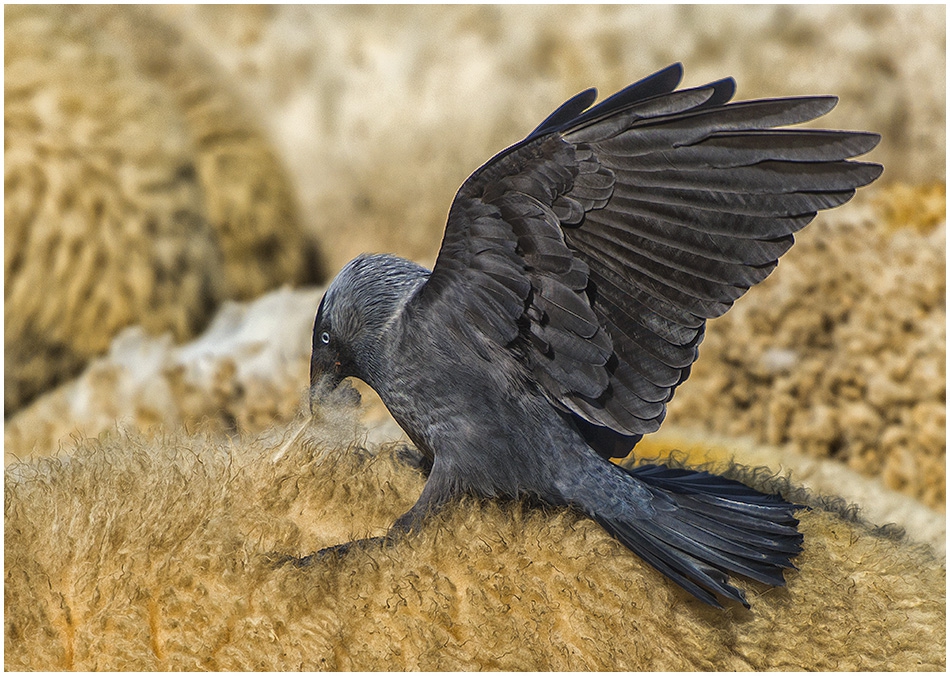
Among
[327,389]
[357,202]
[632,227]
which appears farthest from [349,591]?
[357,202]

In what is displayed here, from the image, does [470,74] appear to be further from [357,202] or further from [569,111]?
[569,111]

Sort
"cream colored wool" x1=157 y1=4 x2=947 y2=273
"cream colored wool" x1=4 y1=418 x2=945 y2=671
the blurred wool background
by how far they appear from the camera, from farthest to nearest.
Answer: "cream colored wool" x1=157 y1=4 x2=947 y2=273, the blurred wool background, "cream colored wool" x1=4 y1=418 x2=945 y2=671

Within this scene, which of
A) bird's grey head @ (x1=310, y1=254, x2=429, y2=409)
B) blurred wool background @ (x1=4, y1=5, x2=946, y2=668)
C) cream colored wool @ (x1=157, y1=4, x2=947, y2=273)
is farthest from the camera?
cream colored wool @ (x1=157, y1=4, x2=947, y2=273)

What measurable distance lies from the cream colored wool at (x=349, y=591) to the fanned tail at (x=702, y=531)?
0.02 metres

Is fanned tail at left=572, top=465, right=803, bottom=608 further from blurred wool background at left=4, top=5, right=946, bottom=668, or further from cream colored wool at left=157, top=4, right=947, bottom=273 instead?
cream colored wool at left=157, top=4, right=947, bottom=273

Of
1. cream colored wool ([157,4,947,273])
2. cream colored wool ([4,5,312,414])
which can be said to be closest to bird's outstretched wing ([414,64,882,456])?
cream colored wool ([4,5,312,414])

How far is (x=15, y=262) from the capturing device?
1797 millimetres

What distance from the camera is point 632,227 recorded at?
78 cm

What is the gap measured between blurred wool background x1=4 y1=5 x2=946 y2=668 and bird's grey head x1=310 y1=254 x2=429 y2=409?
333mm

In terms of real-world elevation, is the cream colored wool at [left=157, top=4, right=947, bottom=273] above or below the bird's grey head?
above

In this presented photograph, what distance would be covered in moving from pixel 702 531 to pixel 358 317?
35 cm

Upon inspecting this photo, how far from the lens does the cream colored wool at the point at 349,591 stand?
2.33 feet

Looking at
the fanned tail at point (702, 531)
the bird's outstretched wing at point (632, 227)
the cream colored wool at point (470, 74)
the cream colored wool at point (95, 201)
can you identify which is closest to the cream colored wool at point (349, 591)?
the fanned tail at point (702, 531)

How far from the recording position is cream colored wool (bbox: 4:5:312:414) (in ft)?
5.95
